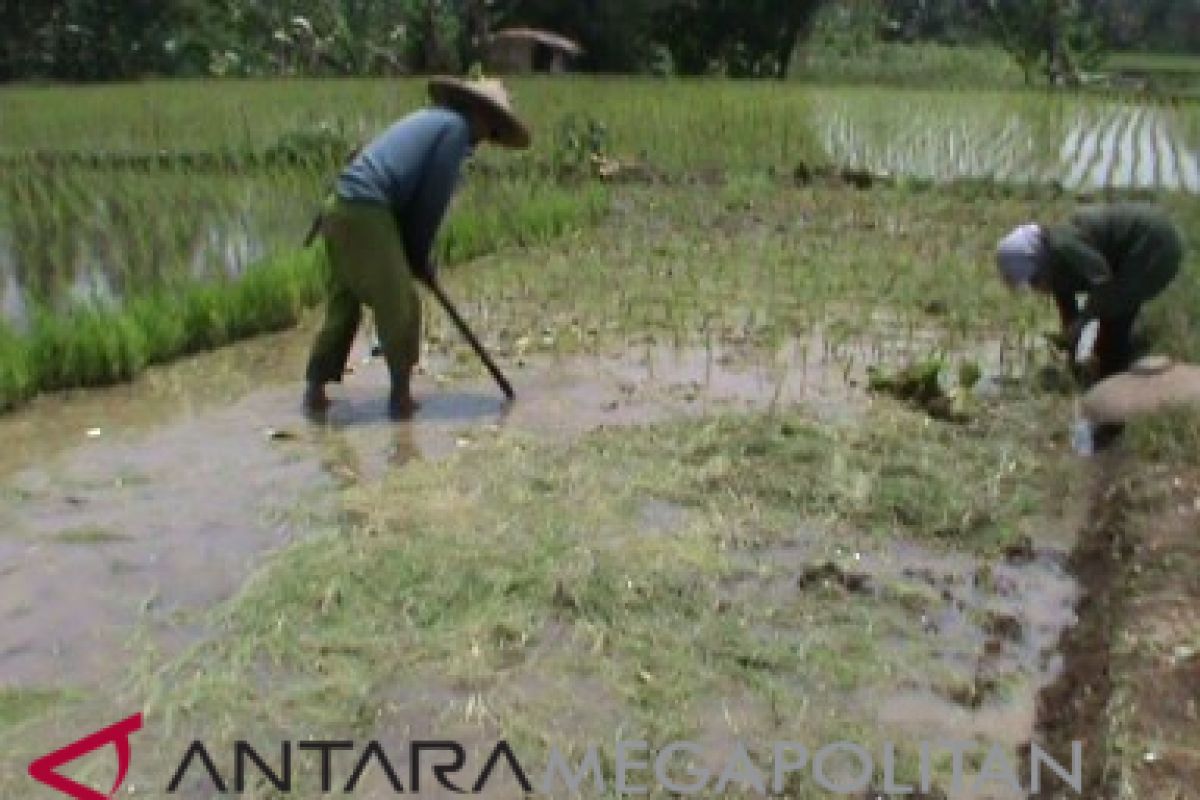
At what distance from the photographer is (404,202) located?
5.04 metres

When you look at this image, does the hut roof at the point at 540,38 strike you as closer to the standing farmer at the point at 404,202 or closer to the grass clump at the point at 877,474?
the standing farmer at the point at 404,202

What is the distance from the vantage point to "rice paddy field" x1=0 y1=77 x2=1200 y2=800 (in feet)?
9.49

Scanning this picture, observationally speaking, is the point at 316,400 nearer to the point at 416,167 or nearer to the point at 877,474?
the point at 416,167

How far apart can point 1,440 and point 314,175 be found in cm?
507

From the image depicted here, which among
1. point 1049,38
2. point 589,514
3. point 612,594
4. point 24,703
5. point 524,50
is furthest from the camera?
point 1049,38

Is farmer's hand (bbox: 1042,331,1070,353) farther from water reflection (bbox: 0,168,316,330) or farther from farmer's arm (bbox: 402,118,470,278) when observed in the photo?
water reflection (bbox: 0,168,316,330)

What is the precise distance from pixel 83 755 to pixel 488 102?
2.85 m

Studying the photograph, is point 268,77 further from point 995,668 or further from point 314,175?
point 995,668

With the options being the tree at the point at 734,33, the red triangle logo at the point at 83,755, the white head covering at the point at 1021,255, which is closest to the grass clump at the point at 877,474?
the white head covering at the point at 1021,255

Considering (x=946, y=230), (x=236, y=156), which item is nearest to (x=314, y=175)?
(x=236, y=156)

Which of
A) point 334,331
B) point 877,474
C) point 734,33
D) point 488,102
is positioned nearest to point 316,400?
point 334,331

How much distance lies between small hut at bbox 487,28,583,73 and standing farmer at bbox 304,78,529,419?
622 inches

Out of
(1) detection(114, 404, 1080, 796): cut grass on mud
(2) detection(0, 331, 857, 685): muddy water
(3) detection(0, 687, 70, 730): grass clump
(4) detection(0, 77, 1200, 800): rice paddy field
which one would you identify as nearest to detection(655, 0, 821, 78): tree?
(4) detection(0, 77, 1200, 800): rice paddy field

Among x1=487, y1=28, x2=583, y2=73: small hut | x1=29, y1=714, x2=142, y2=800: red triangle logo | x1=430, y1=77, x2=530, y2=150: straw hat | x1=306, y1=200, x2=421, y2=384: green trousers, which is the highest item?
x1=430, y1=77, x2=530, y2=150: straw hat
